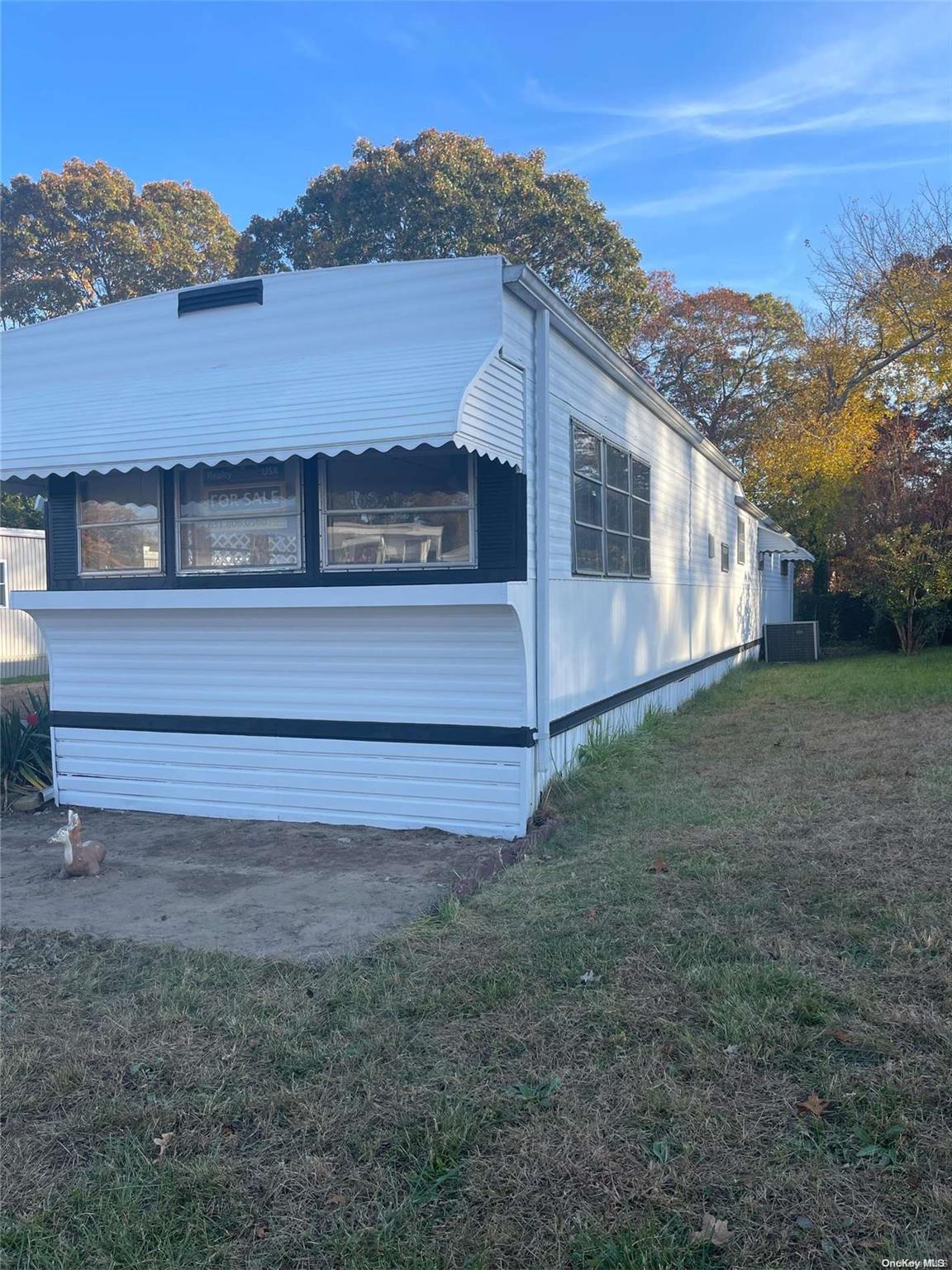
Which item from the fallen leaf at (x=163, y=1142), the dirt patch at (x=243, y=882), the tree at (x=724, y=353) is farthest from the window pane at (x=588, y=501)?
the tree at (x=724, y=353)

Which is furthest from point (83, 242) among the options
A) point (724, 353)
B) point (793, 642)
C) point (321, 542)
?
point (321, 542)

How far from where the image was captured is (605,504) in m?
8.88

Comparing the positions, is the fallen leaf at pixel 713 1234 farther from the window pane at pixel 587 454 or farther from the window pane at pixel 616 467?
the window pane at pixel 616 467

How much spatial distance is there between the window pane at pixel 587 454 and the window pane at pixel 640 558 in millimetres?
1533

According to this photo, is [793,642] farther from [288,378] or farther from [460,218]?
[288,378]

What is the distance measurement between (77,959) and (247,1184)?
205cm

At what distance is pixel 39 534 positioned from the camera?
67.9ft

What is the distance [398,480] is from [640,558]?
14.3ft

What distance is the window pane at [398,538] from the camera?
6566 millimetres

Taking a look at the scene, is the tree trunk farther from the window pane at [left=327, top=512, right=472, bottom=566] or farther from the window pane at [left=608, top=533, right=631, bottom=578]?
the window pane at [left=327, top=512, right=472, bottom=566]

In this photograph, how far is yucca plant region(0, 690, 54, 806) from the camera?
823 centimetres

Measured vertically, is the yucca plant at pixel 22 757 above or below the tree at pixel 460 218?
below

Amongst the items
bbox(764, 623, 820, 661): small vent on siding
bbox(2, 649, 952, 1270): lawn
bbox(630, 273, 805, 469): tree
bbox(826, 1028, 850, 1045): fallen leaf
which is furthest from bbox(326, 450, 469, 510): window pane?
bbox(630, 273, 805, 469): tree

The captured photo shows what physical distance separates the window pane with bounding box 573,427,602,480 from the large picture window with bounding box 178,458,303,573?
7.72 feet
